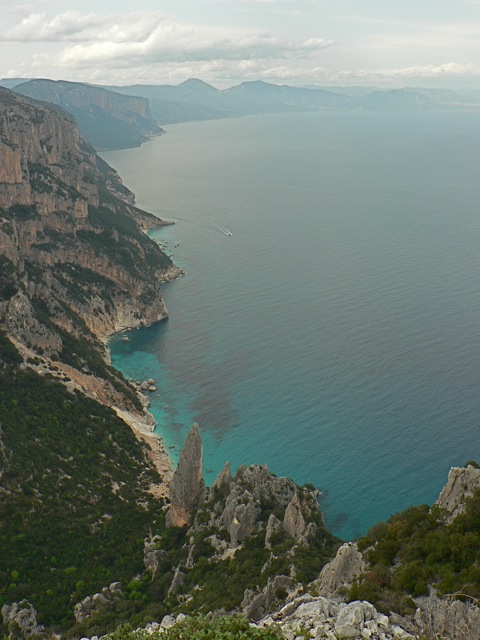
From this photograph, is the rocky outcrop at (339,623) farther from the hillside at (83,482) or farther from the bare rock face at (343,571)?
the hillside at (83,482)

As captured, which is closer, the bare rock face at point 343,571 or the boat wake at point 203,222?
the bare rock face at point 343,571

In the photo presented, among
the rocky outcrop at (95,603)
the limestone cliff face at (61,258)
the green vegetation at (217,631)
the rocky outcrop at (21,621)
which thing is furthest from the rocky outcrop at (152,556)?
the limestone cliff face at (61,258)

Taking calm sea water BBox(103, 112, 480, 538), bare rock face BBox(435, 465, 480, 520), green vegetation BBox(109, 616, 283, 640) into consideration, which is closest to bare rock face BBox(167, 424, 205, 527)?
calm sea water BBox(103, 112, 480, 538)

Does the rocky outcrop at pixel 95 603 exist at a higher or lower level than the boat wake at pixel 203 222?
lower

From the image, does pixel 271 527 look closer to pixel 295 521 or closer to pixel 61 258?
pixel 295 521

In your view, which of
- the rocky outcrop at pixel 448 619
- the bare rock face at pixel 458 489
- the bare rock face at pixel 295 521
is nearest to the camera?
the rocky outcrop at pixel 448 619

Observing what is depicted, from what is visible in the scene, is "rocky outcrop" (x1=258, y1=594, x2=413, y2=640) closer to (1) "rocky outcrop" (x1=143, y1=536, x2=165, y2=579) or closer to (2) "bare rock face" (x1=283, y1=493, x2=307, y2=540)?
(2) "bare rock face" (x1=283, y1=493, x2=307, y2=540)

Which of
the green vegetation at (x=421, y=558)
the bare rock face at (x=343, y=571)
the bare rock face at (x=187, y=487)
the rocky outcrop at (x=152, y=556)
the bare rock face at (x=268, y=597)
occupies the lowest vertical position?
the rocky outcrop at (x=152, y=556)

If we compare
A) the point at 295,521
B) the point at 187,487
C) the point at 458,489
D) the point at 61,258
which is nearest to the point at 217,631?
the point at 458,489

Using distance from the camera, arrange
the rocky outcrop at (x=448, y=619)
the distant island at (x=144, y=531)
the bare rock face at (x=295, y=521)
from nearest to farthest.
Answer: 1. the rocky outcrop at (x=448, y=619)
2. the distant island at (x=144, y=531)
3. the bare rock face at (x=295, y=521)
